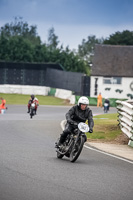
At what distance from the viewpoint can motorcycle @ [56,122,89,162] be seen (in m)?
11.6

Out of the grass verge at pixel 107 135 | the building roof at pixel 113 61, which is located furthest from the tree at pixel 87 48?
the grass verge at pixel 107 135

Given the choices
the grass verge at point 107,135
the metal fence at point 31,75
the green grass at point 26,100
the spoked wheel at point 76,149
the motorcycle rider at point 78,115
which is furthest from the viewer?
the metal fence at point 31,75

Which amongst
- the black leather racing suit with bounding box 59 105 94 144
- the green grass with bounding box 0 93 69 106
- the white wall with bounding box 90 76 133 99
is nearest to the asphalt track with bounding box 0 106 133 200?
the black leather racing suit with bounding box 59 105 94 144

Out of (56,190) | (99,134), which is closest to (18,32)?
(99,134)

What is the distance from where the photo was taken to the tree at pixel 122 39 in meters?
94.2

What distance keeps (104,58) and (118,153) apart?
54259 millimetres

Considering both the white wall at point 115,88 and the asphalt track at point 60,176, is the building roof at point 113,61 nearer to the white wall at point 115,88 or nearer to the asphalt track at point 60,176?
the white wall at point 115,88

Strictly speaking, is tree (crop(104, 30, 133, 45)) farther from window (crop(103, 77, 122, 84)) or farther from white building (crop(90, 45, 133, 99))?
window (crop(103, 77, 122, 84))

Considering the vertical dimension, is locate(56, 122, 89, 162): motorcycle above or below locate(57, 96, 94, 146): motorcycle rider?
below

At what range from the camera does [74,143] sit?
1184 centimetres

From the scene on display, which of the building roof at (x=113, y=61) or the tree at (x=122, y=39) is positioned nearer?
the building roof at (x=113, y=61)

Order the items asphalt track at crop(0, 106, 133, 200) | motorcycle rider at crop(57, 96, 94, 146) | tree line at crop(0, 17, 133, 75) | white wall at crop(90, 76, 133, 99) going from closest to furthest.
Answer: asphalt track at crop(0, 106, 133, 200), motorcycle rider at crop(57, 96, 94, 146), white wall at crop(90, 76, 133, 99), tree line at crop(0, 17, 133, 75)

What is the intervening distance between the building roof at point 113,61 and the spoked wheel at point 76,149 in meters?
54.7

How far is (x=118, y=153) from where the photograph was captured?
14445 millimetres
